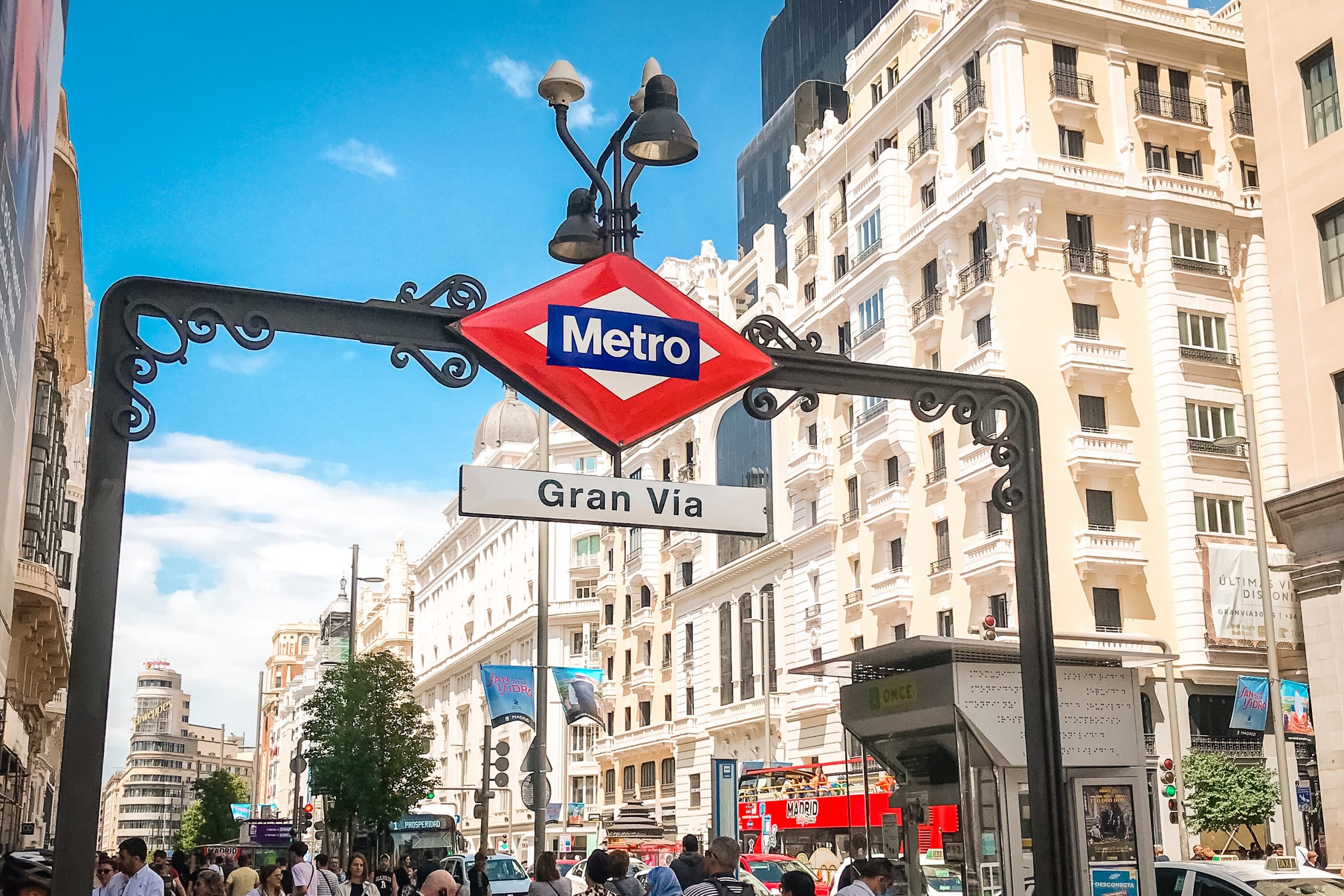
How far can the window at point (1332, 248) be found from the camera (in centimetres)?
2259

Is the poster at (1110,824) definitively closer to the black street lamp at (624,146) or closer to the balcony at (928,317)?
the black street lamp at (624,146)

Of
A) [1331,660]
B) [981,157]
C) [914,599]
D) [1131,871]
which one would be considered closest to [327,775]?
[914,599]

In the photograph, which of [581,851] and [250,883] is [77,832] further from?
[581,851]

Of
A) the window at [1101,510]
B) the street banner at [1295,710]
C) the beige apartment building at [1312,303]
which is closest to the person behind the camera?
the beige apartment building at [1312,303]

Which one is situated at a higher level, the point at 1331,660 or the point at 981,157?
the point at 981,157

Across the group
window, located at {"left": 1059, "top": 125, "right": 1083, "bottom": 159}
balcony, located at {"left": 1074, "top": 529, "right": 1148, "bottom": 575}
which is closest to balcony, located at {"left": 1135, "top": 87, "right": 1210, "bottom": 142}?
window, located at {"left": 1059, "top": 125, "right": 1083, "bottom": 159}

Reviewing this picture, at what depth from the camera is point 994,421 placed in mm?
8242

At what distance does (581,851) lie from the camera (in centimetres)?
6925

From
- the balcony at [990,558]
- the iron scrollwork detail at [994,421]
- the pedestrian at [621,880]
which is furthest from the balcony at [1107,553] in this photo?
the iron scrollwork detail at [994,421]

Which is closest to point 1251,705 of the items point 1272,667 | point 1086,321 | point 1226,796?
point 1272,667

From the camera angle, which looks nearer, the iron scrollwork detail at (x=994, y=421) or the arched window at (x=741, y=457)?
the iron scrollwork detail at (x=994, y=421)

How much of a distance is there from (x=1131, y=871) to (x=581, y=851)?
198 feet

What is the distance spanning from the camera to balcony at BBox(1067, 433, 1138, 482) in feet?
→ 126

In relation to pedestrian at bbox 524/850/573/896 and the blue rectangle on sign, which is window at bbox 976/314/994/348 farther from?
the blue rectangle on sign
